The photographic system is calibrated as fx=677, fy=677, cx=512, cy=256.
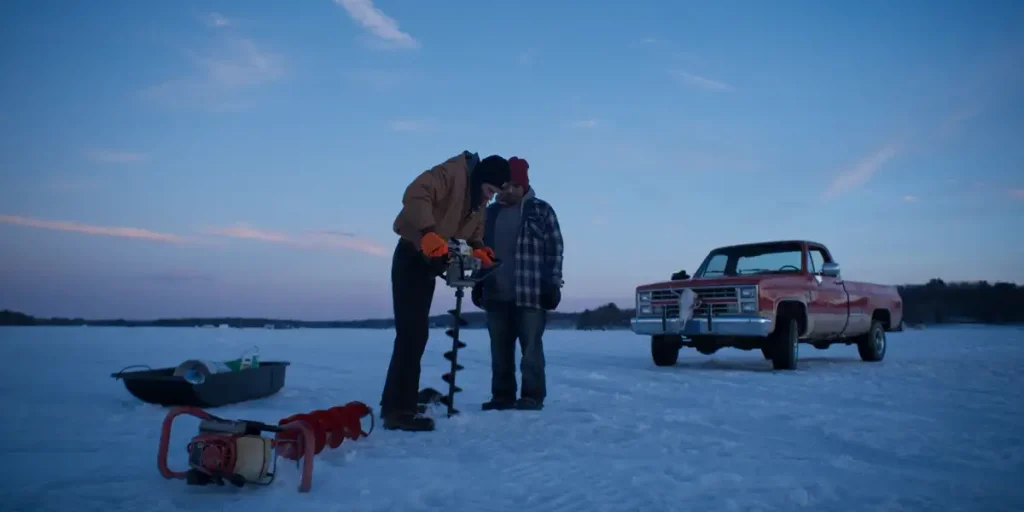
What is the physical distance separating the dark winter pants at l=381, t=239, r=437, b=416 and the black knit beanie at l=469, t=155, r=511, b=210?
2.21 feet

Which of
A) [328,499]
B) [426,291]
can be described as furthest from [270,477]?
[426,291]

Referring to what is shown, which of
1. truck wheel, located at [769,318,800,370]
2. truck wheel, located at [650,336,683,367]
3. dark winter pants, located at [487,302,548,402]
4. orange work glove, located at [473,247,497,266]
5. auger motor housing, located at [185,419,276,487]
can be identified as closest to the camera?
auger motor housing, located at [185,419,276,487]

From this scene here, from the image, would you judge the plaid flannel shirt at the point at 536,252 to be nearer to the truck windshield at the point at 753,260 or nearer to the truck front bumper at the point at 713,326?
the truck front bumper at the point at 713,326

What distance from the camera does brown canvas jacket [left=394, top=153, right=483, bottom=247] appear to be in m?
4.40

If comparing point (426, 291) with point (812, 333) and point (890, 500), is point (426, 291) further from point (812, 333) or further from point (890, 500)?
point (812, 333)

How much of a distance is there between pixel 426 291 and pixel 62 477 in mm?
2312

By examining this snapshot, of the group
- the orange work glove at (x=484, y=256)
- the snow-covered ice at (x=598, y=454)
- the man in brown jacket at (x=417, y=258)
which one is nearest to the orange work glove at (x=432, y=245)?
the man in brown jacket at (x=417, y=258)

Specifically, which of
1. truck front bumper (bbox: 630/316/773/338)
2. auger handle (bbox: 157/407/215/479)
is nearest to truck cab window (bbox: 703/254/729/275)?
truck front bumper (bbox: 630/316/773/338)

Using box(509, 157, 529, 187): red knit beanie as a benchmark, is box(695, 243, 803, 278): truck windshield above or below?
below

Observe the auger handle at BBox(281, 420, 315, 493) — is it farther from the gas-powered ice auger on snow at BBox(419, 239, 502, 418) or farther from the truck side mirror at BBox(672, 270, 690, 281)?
the truck side mirror at BBox(672, 270, 690, 281)

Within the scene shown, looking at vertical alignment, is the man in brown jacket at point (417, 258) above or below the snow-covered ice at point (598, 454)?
above

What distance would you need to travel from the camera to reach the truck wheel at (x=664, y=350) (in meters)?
11.1

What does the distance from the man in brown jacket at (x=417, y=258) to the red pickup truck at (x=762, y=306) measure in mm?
5870

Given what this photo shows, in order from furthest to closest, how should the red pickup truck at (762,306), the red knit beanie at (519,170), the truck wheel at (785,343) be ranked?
the truck wheel at (785,343) < the red pickup truck at (762,306) < the red knit beanie at (519,170)
